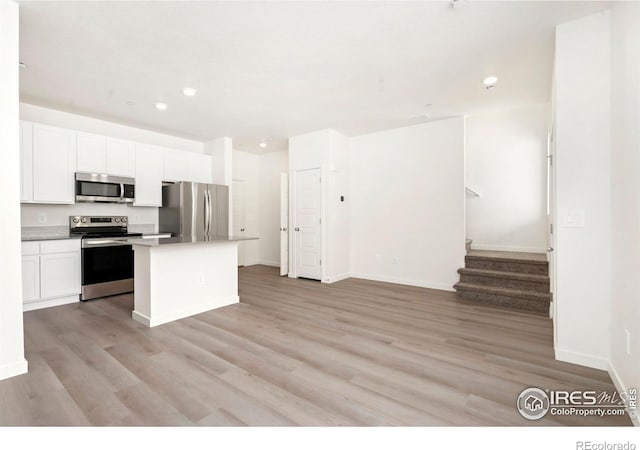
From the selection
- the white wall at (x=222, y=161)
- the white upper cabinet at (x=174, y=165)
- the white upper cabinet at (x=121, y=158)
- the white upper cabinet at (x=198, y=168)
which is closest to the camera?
the white upper cabinet at (x=121, y=158)

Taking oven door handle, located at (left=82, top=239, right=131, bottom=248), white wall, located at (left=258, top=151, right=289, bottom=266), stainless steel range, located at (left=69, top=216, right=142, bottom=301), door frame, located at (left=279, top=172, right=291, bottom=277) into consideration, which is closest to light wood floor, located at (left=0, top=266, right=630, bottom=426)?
stainless steel range, located at (left=69, top=216, right=142, bottom=301)

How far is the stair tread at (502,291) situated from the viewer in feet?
11.8

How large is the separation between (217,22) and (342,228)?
154 inches

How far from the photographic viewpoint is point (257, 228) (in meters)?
7.42

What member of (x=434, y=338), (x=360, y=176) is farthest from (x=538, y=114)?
(x=434, y=338)

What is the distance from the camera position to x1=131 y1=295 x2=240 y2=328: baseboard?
10.4ft

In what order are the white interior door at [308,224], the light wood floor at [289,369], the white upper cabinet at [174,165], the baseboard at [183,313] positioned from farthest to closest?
1. the white interior door at [308,224]
2. the white upper cabinet at [174,165]
3. the baseboard at [183,313]
4. the light wood floor at [289,369]

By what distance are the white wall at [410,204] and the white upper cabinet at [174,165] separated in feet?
10.4

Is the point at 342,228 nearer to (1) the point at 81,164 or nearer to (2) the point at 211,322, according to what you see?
(2) the point at 211,322

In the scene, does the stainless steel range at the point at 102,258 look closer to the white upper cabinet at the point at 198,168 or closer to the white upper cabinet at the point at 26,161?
the white upper cabinet at the point at 26,161

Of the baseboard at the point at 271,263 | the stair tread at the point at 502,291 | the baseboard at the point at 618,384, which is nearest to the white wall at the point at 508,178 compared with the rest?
the stair tread at the point at 502,291

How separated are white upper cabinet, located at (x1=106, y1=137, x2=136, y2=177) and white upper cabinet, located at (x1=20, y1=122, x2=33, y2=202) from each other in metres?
0.85

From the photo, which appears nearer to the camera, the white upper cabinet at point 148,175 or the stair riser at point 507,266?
the stair riser at point 507,266

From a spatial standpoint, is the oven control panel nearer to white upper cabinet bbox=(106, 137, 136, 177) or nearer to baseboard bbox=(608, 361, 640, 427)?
white upper cabinet bbox=(106, 137, 136, 177)
